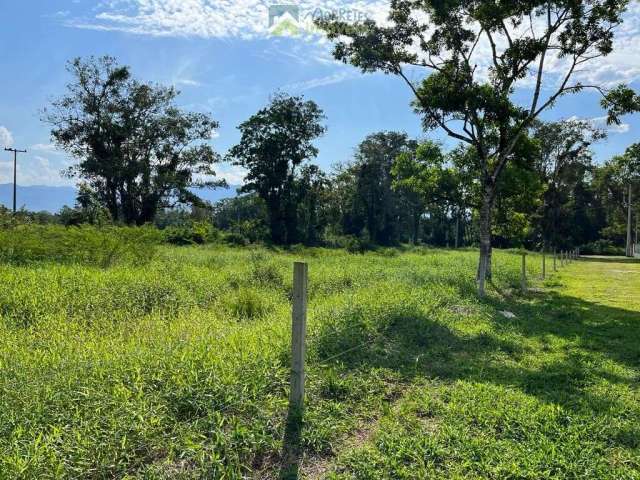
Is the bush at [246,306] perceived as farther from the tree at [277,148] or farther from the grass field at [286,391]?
the tree at [277,148]

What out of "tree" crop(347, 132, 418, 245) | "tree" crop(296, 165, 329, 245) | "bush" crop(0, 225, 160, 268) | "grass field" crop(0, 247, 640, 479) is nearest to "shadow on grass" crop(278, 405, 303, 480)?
"grass field" crop(0, 247, 640, 479)

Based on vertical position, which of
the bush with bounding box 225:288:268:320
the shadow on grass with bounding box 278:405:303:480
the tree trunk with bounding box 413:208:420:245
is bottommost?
the shadow on grass with bounding box 278:405:303:480

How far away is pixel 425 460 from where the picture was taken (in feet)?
10.6

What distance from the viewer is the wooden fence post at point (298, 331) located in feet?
11.6

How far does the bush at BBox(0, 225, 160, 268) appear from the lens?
10727 mm

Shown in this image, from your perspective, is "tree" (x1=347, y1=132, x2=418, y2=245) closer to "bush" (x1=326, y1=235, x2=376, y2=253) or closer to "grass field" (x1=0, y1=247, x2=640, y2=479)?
"bush" (x1=326, y1=235, x2=376, y2=253)

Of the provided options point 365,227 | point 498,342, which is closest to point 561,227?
point 365,227

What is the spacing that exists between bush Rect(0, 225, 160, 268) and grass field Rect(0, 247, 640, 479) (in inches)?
135

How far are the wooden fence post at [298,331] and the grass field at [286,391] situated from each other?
176 mm

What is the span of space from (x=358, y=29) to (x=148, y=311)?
935 cm

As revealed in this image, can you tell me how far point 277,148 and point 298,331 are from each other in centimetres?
3863

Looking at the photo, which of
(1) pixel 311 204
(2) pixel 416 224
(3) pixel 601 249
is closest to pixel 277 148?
(1) pixel 311 204

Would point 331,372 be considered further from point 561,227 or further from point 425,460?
point 561,227

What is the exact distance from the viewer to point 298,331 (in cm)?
360
